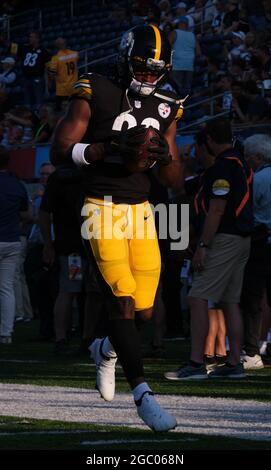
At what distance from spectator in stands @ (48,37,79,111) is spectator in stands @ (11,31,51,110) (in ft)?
4.57

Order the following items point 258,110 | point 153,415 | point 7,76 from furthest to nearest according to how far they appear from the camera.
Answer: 1. point 7,76
2. point 258,110
3. point 153,415

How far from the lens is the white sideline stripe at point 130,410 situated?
5.56 meters

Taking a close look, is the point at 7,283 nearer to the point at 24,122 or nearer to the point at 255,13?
the point at 255,13

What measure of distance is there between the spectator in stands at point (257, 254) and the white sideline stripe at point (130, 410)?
2269mm

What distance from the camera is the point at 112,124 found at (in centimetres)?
601

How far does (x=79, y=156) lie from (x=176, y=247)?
5.47 metres

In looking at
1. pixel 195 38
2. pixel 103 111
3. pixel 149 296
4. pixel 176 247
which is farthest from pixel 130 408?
pixel 195 38

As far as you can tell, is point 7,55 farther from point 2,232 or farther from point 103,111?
point 103,111

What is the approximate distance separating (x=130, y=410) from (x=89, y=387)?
123 cm

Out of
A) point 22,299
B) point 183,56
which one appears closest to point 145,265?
point 22,299

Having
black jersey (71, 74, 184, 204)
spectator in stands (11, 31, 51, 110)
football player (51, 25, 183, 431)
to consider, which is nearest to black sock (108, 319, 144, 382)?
football player (51, 25, 183, 431)

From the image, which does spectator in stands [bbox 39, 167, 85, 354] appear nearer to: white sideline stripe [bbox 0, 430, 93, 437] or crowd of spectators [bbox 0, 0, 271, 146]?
crowd of spectators [bbox 0, 0, 271, 146]

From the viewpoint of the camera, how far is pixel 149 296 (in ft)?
19.6

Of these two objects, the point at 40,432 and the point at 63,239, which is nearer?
the point at 40,432
